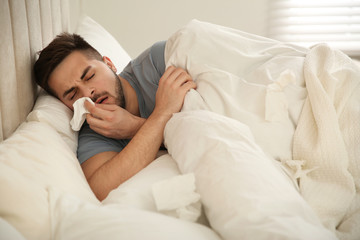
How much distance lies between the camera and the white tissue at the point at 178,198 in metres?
0.77

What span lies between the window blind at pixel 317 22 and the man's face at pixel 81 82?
5.53ft

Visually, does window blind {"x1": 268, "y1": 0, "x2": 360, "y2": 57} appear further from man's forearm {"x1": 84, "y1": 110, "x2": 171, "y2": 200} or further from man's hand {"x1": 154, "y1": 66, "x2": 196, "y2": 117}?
man's forearm {"x1": 84, "y1": 110, "x2": 171, "y2": 200}

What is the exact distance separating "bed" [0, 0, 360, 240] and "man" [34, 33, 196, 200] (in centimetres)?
6

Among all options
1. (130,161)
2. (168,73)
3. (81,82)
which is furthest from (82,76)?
(130,161)

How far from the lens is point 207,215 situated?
2.55 ft

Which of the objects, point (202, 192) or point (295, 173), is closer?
point (202, 192)

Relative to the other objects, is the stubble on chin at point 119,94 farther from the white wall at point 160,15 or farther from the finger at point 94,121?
the white wall at point 160,15

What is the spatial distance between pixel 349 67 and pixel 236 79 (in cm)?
35

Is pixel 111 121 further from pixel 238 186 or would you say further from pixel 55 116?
pixel 238 186

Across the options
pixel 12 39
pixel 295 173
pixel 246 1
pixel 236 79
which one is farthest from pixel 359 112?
pixel 246 1

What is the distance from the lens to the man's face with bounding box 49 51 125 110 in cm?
135

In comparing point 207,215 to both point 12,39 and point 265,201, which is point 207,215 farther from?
point 12,39

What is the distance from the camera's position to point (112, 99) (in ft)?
4.58

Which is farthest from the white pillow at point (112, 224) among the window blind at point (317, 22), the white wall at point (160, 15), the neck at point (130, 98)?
the window blind at point (317, 22)
